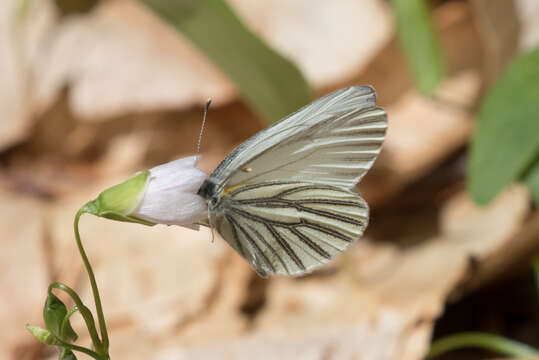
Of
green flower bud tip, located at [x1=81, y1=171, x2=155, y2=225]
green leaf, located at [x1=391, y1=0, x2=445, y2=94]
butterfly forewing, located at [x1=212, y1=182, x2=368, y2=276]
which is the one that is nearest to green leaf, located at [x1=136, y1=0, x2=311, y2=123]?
green leaf, located at [x1=391, y1=0, x2=445, y2=94]

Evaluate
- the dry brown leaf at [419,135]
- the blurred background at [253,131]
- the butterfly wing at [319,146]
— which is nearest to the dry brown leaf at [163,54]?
the blurred background at [253,131]

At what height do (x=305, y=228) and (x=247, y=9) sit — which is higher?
(x=247, y=9)

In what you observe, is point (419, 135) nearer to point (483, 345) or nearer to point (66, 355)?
point (483, 345)

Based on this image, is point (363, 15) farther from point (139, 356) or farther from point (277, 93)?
point (139, 356)

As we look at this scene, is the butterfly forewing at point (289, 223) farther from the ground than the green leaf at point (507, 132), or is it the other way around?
the green leaf at point (507, 132)

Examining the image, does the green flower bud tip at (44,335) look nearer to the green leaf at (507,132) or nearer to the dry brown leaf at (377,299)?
the dry brown leaf at (377,299)

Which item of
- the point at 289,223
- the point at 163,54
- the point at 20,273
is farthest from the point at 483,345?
the point at 163,54

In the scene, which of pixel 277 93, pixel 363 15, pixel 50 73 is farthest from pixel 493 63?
pixel 50 73

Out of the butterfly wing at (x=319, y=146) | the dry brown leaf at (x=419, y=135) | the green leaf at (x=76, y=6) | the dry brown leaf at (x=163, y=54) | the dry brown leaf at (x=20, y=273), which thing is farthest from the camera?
the green leaf at (x=76, y=6)
